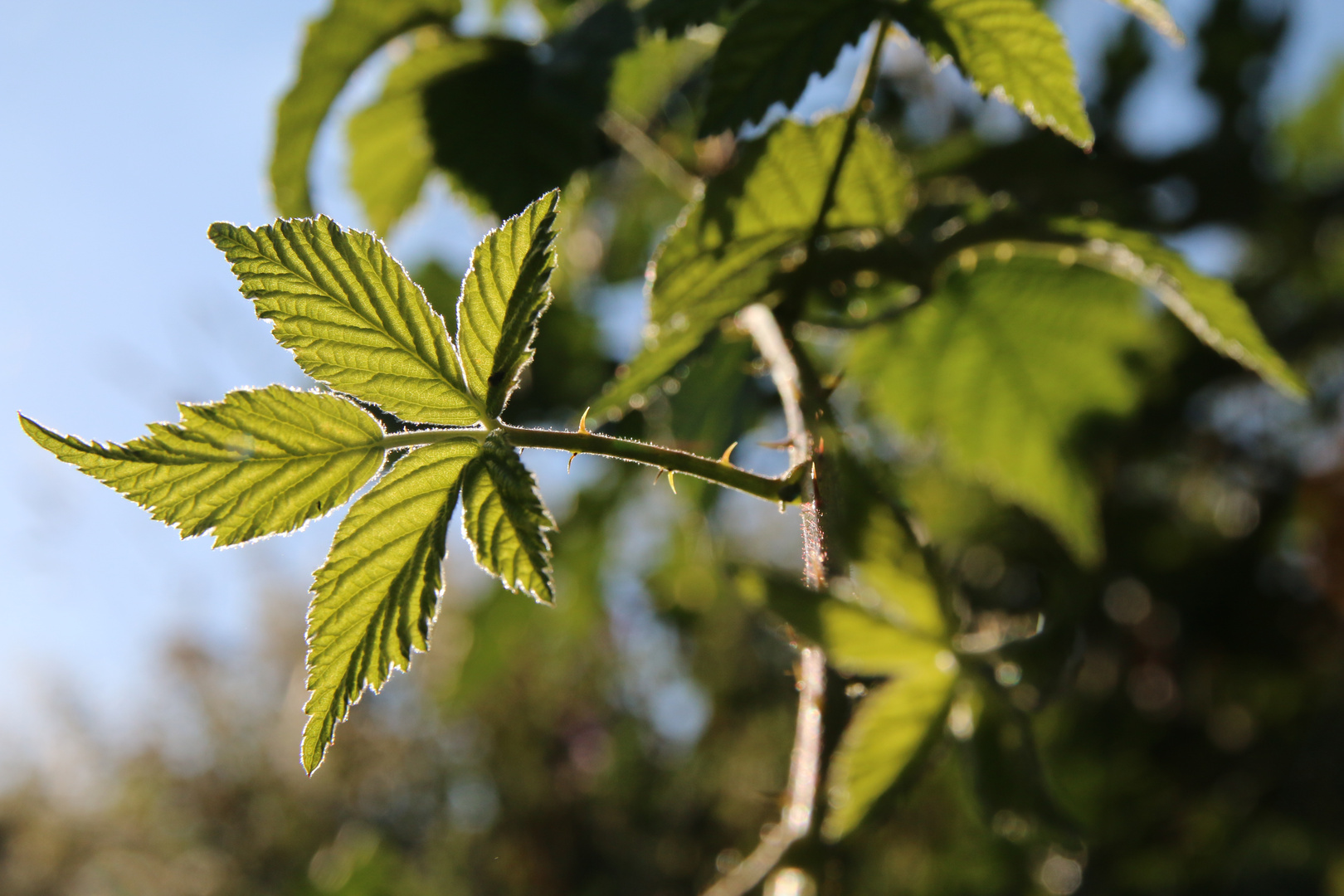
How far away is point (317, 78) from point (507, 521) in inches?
19.9

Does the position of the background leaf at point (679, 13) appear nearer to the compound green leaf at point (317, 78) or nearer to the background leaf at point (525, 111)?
the background leaf at point (525, 111)

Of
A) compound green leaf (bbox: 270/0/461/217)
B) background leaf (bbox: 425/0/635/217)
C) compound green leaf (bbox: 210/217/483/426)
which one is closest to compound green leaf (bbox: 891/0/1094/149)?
background leaf (bbox: 425/0/635/217)

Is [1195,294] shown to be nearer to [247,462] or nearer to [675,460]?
[675,460]

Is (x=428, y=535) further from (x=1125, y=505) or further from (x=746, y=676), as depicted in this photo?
(x=746, y=676)

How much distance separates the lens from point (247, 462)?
1.22 feet

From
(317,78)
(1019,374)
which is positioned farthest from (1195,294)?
(317,78)

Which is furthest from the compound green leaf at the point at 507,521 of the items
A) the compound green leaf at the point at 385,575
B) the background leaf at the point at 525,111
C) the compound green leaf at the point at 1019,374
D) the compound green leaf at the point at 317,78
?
the compound green leaf at the point at 1019,374

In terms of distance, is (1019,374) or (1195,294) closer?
(1195,294)

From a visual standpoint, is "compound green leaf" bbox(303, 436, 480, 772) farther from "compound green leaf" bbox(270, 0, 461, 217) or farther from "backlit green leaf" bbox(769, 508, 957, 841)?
"compound green leaf" bbox(270, 0, 461, 217)

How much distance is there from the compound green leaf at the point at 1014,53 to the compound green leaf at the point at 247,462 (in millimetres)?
364

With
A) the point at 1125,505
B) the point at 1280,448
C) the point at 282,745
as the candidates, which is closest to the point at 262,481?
the point at 1125,505

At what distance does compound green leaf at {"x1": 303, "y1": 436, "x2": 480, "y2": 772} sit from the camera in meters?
0.37

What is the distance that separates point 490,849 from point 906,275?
139 inches

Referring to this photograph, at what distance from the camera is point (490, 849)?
11.9 feet
